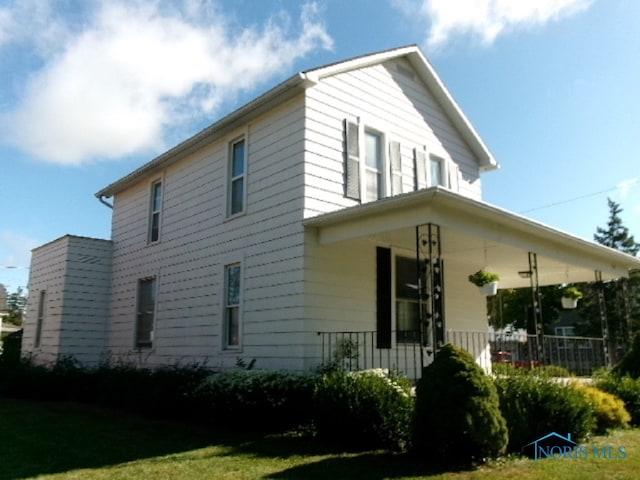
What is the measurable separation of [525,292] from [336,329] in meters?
28.0

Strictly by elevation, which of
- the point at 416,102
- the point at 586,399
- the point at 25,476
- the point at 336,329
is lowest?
the point at 25,476

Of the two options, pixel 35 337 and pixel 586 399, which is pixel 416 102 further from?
pixel 35 337

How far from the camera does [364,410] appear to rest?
24.6 feet

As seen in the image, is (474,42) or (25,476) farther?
(474,42)

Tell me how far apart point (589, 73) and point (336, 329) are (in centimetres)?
725

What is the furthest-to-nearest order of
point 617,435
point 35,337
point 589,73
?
point 35,337 < point 589,73 < point 617,435

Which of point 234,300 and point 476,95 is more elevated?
point 476,95

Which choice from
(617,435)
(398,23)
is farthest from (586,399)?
(398,23)

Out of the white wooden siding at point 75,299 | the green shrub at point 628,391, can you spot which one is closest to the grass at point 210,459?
the green shrub at point 628,391

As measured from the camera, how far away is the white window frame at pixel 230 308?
11.1 m

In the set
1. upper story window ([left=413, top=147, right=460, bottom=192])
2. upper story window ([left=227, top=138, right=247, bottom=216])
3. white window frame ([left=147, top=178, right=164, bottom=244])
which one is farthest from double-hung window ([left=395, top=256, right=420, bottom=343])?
white window frame ([left=147, top=178, right=164, bottom=244])

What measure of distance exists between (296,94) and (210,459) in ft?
21.9

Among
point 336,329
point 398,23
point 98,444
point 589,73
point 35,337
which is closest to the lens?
point 98,444

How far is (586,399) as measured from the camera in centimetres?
833
